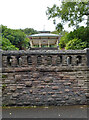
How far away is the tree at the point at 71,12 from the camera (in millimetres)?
11098

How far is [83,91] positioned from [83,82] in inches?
11.3

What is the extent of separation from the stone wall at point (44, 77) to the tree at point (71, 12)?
787cm

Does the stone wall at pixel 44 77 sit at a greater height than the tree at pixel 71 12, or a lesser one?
lesser

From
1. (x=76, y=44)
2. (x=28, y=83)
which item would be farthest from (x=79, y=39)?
(x=28, y=83)

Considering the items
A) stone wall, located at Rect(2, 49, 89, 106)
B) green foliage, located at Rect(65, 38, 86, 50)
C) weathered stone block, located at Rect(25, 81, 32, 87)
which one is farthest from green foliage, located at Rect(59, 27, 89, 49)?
weathered stone block, located at Rect(25, 81, 32, 87)

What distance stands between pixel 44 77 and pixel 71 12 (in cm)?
883

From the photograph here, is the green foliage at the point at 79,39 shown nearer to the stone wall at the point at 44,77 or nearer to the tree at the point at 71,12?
the tree at the point at 71,12

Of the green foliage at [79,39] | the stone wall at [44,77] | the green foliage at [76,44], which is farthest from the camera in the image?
the green foliage at [79,39]

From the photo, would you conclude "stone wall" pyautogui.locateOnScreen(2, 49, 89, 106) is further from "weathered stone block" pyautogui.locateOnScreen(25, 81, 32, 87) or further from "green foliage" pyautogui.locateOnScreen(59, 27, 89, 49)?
"green foliage" pyautogui.locateOnScreen(59, 27, 89, 49)

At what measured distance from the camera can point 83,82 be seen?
14.6 ft

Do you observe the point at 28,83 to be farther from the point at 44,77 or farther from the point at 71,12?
the point at 71,12

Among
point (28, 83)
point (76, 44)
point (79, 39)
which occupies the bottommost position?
point (28, 83)

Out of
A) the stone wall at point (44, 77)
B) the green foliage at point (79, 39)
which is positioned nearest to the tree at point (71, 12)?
the green foliage at point (79, 39)

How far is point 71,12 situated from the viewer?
11.6 meters
